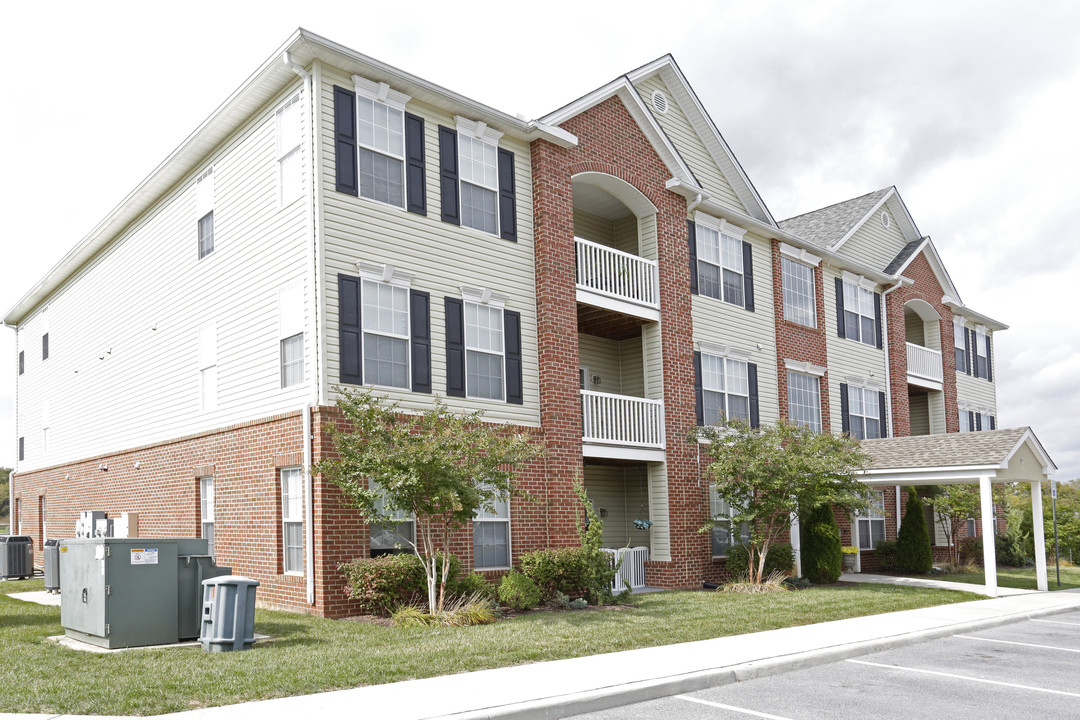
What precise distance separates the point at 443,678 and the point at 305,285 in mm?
7682

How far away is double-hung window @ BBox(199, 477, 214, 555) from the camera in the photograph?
1775 cm

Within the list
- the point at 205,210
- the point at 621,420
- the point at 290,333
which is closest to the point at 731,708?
the point at 290,333

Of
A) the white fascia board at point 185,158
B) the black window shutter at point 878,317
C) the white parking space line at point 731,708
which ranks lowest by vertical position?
the white parking space line at point 731,708

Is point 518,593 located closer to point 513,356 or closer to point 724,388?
point 513,356

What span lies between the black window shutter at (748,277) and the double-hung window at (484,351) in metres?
8.73

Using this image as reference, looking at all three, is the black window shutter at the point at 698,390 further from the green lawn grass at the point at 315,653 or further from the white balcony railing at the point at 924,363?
the white balcony railing at the point at 924,363

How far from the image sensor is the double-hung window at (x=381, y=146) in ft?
51.7

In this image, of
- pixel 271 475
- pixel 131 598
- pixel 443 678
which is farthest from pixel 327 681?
pixel 271 475

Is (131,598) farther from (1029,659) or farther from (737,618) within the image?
(1029,659)

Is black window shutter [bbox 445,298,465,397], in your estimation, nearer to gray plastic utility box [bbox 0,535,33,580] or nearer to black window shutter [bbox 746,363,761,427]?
black window shutter [bbox 746,363,761,427]

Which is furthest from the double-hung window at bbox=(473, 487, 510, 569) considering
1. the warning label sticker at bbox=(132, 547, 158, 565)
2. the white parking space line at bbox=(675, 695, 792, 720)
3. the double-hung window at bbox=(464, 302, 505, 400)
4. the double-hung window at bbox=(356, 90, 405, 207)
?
the white parking space line at bbox=(675, 695, 792, 720)

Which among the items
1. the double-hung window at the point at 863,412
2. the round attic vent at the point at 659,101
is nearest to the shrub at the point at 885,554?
the double-hung window at the point at 863,412

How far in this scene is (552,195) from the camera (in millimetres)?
18672

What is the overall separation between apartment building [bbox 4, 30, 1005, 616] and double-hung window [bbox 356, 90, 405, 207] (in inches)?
1.9
